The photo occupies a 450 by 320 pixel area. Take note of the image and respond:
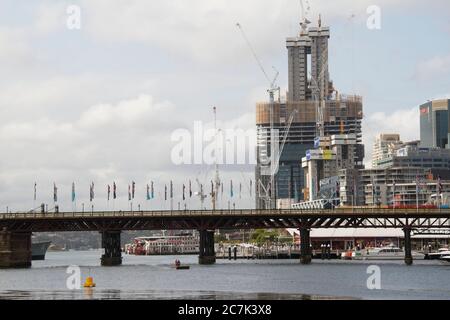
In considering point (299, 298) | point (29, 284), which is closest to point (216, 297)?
point (299, 298)

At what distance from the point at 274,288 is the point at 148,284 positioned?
18.8m
